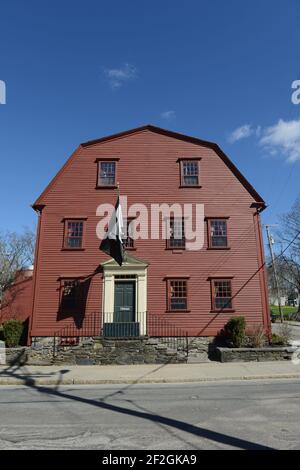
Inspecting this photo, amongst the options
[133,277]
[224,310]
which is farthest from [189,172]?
[224,310]

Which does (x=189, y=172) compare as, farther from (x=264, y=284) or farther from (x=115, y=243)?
(x=264, y=284)

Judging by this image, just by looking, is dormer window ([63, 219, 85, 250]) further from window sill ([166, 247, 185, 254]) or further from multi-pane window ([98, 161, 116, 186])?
window sill ([166, 247, 185, 254])

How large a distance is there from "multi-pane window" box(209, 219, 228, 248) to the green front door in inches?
185

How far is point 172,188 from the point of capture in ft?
64.0

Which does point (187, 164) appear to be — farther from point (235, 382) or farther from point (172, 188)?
point (235, 382)

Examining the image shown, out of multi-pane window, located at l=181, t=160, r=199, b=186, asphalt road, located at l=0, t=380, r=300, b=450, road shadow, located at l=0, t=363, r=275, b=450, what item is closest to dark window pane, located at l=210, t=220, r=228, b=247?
multi-pane window, located at l=181, t=160, r=199, b=186

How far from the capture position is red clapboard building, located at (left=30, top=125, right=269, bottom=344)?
17.5m

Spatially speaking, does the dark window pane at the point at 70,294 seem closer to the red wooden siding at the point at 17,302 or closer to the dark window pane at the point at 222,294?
the dark window pane at the point at 222,294

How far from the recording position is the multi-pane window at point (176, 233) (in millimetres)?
18562

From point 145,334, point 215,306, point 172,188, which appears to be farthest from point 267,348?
point 172,188

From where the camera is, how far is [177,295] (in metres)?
18.0

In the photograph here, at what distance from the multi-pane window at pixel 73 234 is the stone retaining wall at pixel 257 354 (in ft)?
29.1

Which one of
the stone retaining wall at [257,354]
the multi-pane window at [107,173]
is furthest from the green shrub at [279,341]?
the multi-pane window at [107,173]
